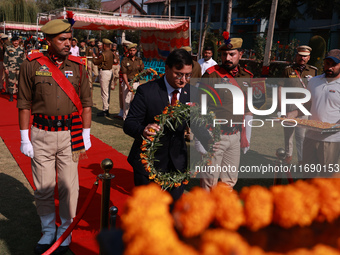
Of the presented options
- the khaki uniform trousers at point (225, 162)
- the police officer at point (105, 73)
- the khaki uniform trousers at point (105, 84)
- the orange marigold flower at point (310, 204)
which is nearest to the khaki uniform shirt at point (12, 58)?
the police officer at point (105, 73)

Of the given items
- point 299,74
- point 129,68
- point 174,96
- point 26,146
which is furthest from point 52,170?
point 129,68

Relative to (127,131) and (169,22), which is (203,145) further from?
(169,22)

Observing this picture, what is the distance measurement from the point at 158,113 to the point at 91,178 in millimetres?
3250

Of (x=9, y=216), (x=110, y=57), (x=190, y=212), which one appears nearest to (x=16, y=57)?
(x=110, y=57)

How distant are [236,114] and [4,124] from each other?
7718 mm

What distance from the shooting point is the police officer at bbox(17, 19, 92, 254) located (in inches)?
143

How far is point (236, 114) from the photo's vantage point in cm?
448

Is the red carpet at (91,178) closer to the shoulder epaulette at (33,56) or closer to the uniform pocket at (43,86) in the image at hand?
the uniform pocket at (43,86)

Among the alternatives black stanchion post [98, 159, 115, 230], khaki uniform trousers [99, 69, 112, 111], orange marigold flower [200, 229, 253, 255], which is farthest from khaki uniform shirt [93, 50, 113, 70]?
orange marigold flower [200, 229, 253, 255]

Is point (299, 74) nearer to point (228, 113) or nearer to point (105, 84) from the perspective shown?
point (228, 113)

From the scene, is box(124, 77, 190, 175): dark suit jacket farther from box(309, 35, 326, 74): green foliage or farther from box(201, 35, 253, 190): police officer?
box(309, 35, 326, 74): green foliage

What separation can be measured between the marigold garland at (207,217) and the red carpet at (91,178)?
1.24 metres

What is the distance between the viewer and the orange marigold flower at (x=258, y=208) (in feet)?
5.38

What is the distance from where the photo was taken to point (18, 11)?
180 ft
